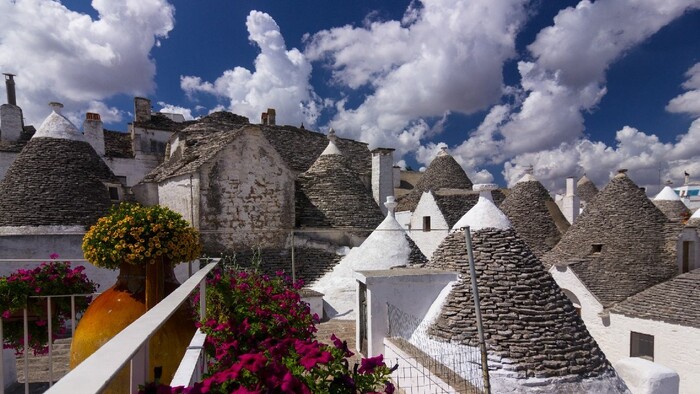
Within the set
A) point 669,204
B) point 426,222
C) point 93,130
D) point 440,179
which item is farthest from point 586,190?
point 93,130

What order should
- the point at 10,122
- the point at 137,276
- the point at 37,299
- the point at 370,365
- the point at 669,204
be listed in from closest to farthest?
the point at 370,365 → the point at 137,276 → the point at 37,299 → the point at 10,122 → the point at 669,204

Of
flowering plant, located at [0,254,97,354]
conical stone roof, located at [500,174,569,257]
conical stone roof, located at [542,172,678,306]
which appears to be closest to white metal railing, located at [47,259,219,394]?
flowering plant, located at [0,254,97,354]

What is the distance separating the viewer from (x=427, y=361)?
5242 millimetres

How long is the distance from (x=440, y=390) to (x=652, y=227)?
12.9 meters

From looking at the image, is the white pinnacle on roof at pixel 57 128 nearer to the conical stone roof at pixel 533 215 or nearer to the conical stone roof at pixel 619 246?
the conical stone roof at pixel 533 215

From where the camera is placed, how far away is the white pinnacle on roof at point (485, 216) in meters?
6.86

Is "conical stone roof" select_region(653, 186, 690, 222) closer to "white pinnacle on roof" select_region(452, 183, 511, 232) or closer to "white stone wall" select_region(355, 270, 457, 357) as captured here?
"white pinnacle on roof" select_region(452, 183, 511, 232)

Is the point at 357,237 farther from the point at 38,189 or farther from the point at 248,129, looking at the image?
the point at 38,189

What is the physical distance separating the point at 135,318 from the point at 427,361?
3.88m

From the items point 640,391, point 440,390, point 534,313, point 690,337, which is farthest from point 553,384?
point 690,337

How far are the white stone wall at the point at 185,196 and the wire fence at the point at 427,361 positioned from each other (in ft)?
21.4

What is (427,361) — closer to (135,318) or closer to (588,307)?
(135,318)

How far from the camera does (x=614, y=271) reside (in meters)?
12.6

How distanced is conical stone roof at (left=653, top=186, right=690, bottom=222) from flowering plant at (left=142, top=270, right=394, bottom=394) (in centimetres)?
2366
